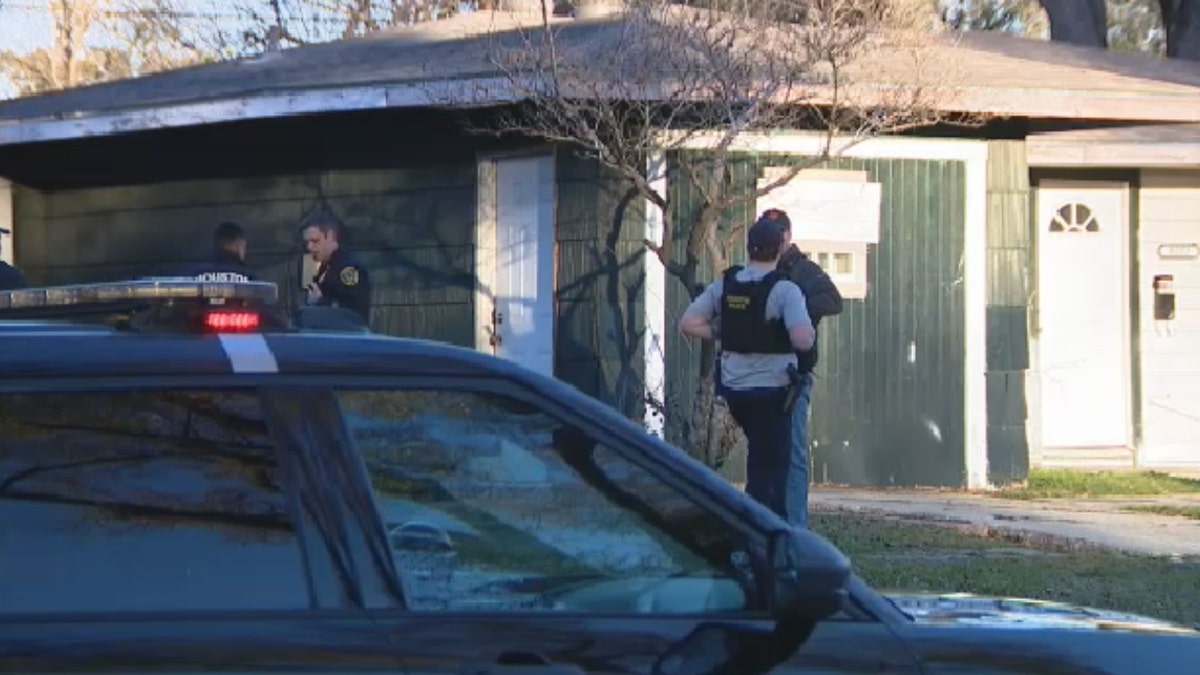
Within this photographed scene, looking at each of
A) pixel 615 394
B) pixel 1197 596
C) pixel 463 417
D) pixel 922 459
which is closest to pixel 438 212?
pixel 615 394

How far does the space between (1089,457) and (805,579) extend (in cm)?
1234

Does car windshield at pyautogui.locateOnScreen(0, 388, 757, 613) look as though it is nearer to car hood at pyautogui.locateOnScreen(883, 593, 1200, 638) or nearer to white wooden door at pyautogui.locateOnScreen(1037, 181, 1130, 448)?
car hood at pyautogui.locateOnScreen(883, 593, 1200, 638)

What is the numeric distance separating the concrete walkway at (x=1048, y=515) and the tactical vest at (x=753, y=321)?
2980mm

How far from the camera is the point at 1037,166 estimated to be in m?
14.5

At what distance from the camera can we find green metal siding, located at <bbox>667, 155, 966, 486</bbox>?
13.3 m

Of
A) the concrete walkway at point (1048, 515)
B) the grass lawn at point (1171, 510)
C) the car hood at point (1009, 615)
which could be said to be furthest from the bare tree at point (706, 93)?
the car hood at point (1009, 615)

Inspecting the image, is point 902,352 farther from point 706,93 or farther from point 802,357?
point 802,357

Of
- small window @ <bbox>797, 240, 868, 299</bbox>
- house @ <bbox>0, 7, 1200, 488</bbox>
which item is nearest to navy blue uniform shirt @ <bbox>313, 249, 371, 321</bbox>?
house @ <bbox>0, 7, 1200, 488</bbox>

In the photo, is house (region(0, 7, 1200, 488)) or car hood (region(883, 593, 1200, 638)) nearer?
car hood (region(883, 593, 1200, 638))

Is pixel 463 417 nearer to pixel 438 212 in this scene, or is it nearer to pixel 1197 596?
pixel 1197 596

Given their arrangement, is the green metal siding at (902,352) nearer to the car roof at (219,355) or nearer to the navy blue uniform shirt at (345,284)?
the navy blue uniform shirt at (345,284)

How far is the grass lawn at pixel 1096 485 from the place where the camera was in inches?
528

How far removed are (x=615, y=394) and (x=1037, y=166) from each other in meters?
4.03

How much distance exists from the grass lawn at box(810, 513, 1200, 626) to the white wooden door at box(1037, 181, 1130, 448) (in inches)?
174
